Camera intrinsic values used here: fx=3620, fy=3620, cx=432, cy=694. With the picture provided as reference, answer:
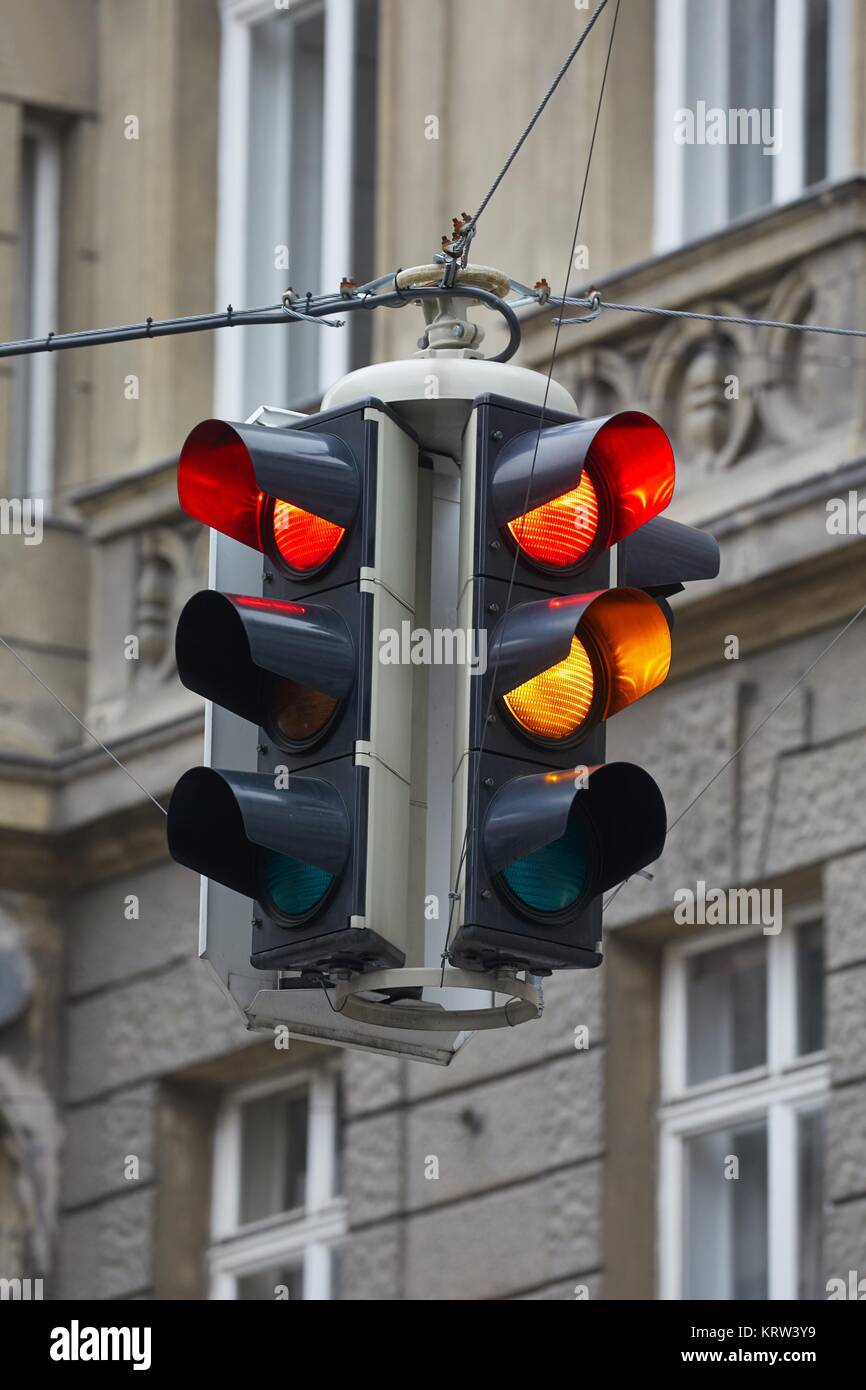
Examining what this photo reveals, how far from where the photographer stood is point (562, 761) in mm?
6578

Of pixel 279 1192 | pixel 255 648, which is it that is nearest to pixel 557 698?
pixel 255 648

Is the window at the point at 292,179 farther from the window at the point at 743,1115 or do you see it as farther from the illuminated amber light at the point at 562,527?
the illuminated amber light at the point at 562,527

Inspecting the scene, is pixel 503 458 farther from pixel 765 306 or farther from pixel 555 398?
pixel 765 306

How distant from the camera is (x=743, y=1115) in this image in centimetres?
1359

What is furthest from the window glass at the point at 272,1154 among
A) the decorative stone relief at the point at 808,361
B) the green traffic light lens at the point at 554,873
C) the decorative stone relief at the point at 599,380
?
the green traffic light lens at the point at 554,873

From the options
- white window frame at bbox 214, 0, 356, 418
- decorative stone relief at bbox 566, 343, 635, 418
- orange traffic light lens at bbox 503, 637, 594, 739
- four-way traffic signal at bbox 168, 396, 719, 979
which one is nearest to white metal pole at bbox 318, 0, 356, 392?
white window frame at bbox 214, 0, 356, 418

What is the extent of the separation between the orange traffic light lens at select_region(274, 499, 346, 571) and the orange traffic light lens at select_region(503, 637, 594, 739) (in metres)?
0.48

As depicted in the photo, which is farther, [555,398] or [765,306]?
[765,306]

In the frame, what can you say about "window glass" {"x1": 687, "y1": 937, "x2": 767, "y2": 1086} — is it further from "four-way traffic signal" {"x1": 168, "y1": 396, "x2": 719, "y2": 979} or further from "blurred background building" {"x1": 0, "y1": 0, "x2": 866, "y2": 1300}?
"four-way traffic signal" {"x1": 168, "y1": 396, "x2": 719, "y2": 979}

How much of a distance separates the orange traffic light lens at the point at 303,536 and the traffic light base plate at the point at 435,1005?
0.80 meters
